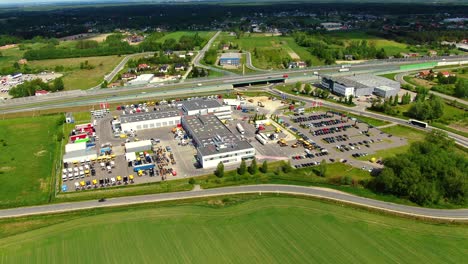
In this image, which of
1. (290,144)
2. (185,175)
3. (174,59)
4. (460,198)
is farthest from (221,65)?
(460,198)

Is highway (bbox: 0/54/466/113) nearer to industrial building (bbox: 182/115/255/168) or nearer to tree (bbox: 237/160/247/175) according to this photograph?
industrial building (bbox: 182/115/255/168)

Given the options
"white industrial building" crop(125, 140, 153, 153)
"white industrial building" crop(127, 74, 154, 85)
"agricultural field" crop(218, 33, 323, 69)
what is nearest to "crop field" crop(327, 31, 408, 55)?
"agricultural field" crop(218, 33, 323, 69)

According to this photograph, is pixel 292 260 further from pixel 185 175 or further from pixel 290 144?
pixel 290 144

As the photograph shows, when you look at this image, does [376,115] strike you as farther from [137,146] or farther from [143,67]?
[143,67]

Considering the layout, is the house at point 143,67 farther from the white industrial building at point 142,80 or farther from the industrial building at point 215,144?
the industrial building at point 215,144

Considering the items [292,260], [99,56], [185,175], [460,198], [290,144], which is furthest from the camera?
[99,56]

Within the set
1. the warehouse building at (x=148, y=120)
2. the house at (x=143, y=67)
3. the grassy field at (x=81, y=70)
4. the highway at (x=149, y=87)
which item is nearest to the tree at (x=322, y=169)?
the warehouse building at (x=148, y=120)

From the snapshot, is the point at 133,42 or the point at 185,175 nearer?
the point at 185,175
